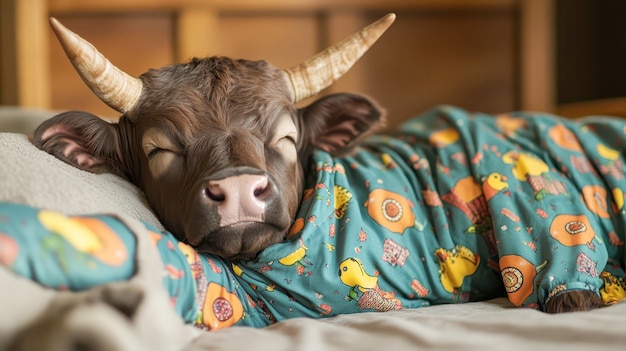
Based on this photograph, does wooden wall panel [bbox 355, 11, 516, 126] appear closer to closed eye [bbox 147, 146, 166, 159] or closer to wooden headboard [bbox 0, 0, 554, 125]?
wooden headboard [bbox 0, 0, 554, 125]

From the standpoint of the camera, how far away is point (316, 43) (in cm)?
309

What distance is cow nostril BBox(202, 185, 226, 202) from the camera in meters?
1.32

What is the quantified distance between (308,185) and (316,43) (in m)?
1.51

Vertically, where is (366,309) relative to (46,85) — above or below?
below

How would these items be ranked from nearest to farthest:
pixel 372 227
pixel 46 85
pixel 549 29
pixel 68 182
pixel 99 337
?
pixel 99 337 < pixel 68 182 < pixel 372 227 < pixel 46 85 < pixel 549 29

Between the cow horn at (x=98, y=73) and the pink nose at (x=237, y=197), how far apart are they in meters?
0.38

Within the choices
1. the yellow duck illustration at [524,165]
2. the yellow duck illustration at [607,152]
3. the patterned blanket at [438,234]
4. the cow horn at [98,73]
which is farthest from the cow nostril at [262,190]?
the yellow duck illustration at [607,152]

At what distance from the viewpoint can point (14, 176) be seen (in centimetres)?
127

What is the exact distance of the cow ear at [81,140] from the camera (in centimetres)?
155

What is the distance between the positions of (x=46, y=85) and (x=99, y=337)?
233 centimetres

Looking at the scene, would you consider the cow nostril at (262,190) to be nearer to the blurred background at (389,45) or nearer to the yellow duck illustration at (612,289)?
the yellow duck illustration at (612,289)

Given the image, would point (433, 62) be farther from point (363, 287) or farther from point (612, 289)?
point (363, 287)

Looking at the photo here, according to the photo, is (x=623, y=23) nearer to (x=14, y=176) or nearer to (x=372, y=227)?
(x=372, y=227)

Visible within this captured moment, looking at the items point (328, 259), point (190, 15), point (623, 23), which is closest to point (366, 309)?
point (328, 259)
